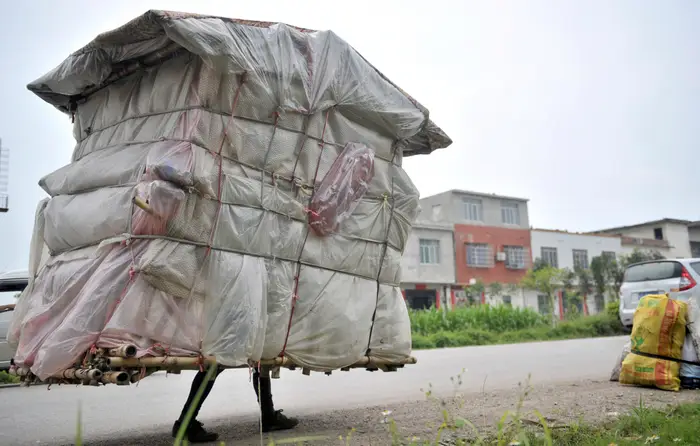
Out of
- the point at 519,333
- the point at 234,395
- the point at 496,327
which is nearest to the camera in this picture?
the point at 234,395

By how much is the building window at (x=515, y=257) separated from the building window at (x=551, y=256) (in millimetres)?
1778

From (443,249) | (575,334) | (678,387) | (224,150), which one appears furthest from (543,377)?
(443,249)

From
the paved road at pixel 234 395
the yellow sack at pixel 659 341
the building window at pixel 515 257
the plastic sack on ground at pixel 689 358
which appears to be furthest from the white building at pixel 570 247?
the plastic sack on ground at pixel 689 358

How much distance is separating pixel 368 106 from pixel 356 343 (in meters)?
1.88

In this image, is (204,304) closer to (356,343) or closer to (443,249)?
(356,343)

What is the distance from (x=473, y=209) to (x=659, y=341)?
29.4 m

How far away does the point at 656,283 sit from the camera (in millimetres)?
10547

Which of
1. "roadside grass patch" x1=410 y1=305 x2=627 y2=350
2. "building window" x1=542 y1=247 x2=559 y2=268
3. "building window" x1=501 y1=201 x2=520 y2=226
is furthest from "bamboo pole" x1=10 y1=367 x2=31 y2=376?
"building window" x1=542 y1=247 x2=559 y2=268

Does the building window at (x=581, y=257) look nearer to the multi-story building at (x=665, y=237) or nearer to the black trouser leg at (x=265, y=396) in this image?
the multi-story building at (x=665, y=237)

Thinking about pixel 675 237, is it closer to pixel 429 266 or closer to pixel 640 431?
pixel 429 266

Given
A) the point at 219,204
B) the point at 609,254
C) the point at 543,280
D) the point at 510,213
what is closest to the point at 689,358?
the point at 219,204

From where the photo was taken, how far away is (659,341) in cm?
658

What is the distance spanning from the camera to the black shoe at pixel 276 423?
507 centimetres

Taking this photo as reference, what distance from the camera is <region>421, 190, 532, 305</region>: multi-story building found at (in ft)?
110
